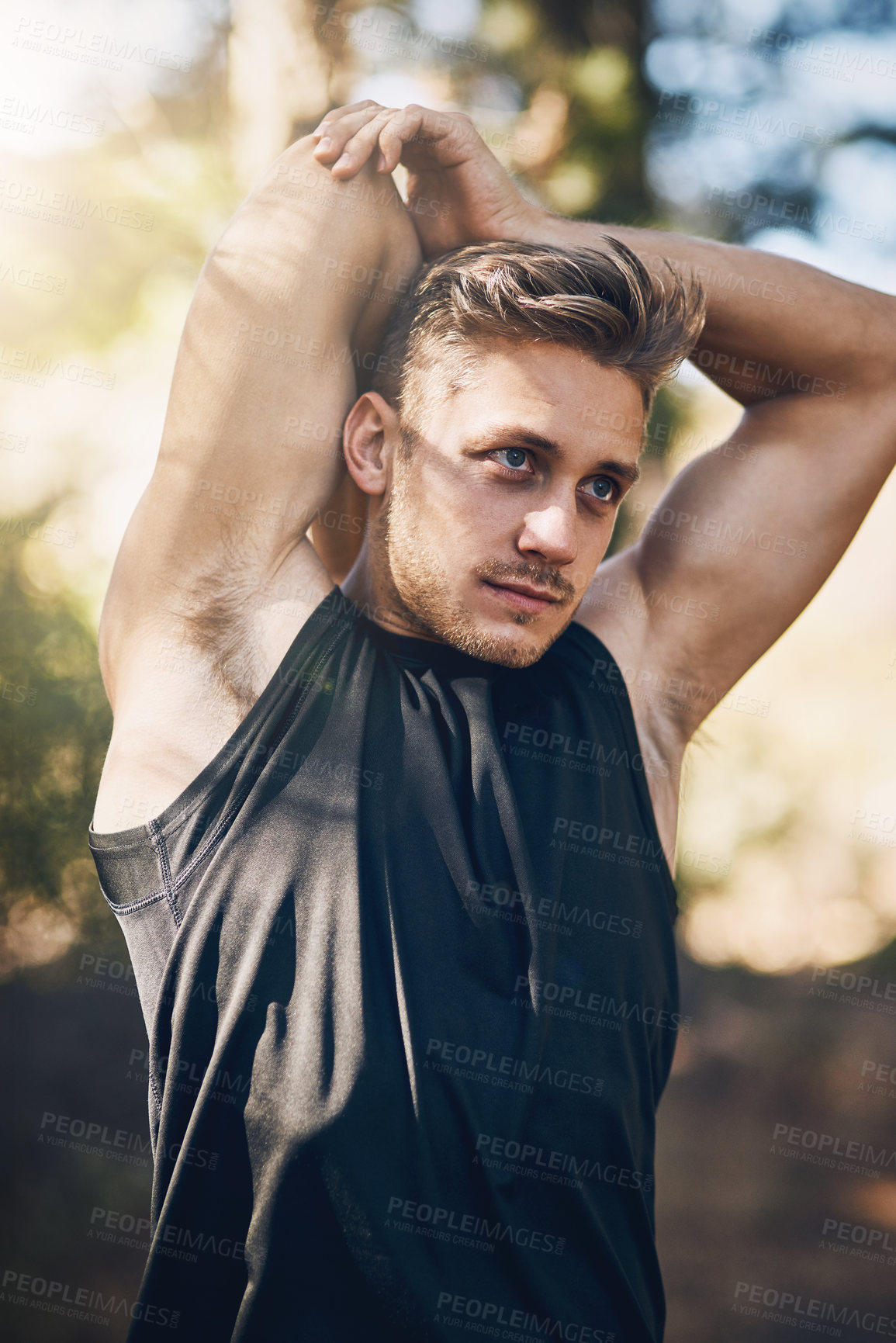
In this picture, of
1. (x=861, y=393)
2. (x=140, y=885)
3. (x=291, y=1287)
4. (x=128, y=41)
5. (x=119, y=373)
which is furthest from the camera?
(x=119, y=373)

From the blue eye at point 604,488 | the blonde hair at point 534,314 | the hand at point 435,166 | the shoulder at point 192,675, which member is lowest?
the shoulder at point 192,675

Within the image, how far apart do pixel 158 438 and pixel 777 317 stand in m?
1.32

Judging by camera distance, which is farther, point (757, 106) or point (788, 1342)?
point (757, 106)

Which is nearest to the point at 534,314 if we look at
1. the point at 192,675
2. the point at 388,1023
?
the point at 192,675

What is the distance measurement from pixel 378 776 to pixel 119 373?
4.05ft

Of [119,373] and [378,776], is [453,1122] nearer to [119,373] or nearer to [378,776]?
[378,776]

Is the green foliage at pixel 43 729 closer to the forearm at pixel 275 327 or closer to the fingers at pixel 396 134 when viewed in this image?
the forearm at pixel 275 327

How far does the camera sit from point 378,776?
1.50 meters

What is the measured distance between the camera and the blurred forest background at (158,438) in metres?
1.98

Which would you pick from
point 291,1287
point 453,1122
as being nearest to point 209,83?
point 453,1122

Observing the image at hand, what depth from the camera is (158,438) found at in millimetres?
1957

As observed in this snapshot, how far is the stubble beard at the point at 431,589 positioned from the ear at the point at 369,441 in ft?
0.13

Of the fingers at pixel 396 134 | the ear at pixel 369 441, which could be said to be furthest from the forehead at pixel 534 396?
the fingers at pixel 396 134

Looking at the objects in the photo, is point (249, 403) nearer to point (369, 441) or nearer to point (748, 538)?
point (369, 441)
